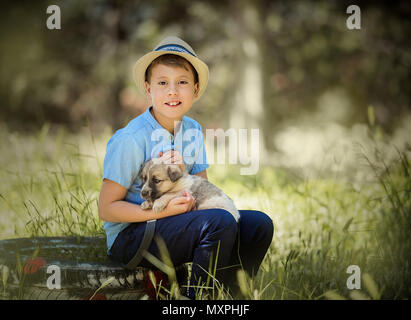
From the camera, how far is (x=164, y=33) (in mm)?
9688

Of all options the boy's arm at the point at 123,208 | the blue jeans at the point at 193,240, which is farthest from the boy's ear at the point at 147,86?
the blue jeans at the point at 193,240

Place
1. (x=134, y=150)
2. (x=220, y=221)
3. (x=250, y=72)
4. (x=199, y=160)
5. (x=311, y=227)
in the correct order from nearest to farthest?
(x=220, y=221) < (x=134, y=150) < (x=199, y=160) < (x=311, y=227) < (x=250, y=72)

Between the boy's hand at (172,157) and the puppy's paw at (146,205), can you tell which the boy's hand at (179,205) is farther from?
the boy's hand at (172,157)

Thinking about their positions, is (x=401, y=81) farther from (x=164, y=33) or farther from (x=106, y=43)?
(x=106, y=43)

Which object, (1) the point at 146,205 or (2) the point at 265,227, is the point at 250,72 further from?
(1) the point at 146,205

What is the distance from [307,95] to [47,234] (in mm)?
11206

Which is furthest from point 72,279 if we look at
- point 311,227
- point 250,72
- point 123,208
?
point 250,72

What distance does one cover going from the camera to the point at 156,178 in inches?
83.6

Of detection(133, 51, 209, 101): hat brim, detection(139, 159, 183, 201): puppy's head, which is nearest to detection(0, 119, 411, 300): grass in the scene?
detection(139, 159, 183, 201): puppy's head

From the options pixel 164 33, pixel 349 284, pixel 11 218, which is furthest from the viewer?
pixel 164 33

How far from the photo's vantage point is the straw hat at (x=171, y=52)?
2277 mm

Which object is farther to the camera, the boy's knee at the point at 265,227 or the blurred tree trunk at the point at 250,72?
the blurred tree trunk at the point at 250,72

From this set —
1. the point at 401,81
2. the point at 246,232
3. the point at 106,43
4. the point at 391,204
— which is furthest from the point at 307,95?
the point at 246,232

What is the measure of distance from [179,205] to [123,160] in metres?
0.35
